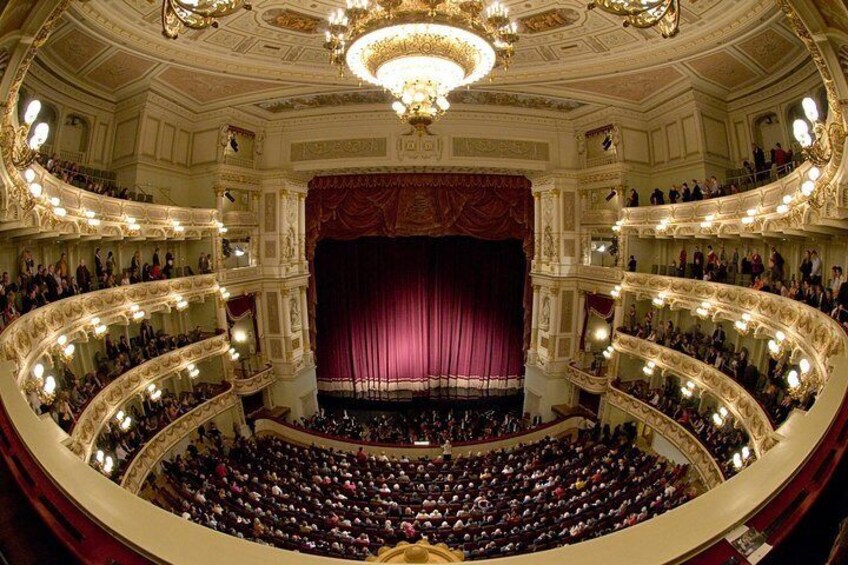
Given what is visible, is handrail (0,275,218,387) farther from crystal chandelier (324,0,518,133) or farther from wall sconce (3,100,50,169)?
crystal chandelier (324,0,518,133)

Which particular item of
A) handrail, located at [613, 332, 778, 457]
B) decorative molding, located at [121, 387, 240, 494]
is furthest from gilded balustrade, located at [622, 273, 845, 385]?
decorative molding, located at [121, 387, 240, 494]

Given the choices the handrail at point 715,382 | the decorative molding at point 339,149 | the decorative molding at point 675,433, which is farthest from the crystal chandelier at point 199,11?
the decorative molding at point 339,149

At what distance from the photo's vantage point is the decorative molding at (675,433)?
1138cm

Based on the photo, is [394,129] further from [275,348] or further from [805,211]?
[805,211]

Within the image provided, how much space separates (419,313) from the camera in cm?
2269

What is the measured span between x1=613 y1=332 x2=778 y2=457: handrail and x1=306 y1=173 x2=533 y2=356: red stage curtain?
5660mm

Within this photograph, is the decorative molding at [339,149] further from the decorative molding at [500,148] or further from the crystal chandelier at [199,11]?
the crystal chandelier at [199,11]

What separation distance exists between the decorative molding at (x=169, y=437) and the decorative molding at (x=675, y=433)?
477 inches

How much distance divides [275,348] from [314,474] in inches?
246

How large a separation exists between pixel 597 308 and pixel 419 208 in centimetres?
739

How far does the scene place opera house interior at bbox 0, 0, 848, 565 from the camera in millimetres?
5496

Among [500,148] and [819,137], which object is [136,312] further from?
[819,137]

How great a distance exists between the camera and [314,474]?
13773 millimetres

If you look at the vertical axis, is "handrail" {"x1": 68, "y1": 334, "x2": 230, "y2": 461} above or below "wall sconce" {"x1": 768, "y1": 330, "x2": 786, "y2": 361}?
below
